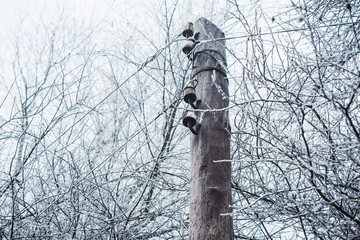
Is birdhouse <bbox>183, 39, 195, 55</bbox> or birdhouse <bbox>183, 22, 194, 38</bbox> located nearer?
birdhouse <bbox>183, 39, 195, 55</bbox>

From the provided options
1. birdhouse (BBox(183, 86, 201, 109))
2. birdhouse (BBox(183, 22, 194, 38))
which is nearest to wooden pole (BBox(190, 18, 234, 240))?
birdhouse (BBox(183, 86, 201, 109))

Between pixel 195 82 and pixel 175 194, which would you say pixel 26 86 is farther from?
pixel 195 82

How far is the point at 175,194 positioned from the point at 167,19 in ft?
12.8

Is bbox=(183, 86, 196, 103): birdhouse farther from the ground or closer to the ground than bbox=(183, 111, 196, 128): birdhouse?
farther from the ground

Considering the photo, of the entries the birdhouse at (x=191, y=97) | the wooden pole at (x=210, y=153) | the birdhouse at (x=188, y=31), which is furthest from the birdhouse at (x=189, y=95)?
the birdhouse at (x=188, y=31)

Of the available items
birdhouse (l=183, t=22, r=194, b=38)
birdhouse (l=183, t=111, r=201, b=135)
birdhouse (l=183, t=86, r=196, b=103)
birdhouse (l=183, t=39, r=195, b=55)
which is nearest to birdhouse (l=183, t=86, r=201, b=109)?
birdhouse (l=183, t=86, r=196, b=103)

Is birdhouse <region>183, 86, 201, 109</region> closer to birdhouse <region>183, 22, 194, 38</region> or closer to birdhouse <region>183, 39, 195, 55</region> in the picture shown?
birdhouse <region>183, 39, 195, 55</region>

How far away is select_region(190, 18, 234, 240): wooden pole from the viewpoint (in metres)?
2.26

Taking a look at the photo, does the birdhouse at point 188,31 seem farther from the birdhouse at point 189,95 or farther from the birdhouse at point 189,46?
the birdhouse at point 189,95

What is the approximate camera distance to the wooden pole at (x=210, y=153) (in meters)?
2.26

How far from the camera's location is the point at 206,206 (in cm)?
230

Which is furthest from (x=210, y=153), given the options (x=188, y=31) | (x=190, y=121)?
(x=188, y=31)

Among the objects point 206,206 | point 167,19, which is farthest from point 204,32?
point 167,19

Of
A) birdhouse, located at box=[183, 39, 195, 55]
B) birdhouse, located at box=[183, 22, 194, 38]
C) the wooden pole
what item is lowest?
the wooden pole
